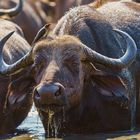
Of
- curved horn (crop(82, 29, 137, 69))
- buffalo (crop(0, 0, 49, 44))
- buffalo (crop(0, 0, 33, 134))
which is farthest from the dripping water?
buffalo (crop(0, 0, 49, 44))

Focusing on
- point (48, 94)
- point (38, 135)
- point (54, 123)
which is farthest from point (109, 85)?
point (48, 94)

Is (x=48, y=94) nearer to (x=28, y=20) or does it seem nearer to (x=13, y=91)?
(x=13, y=91)

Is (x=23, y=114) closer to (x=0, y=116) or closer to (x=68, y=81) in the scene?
(x=0, y=116)

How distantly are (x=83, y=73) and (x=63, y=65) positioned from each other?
48cm

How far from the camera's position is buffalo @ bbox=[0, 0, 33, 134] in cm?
1180

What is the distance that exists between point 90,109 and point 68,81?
912mm

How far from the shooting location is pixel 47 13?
31.6m

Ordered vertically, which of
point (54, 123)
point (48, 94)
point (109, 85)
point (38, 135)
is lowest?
point (38, 135)

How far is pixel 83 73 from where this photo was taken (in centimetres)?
1157

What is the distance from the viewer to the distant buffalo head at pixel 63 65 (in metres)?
10.8

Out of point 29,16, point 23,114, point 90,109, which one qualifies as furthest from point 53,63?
point 29,16

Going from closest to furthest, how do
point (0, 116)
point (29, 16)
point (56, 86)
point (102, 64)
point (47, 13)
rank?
point (56, 86), point (102, 64), point (0, 116), point (29, 16), point (47, 13)

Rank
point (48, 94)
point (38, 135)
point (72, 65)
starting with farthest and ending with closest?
1. point (38, 135)
2. point (72, 65)
3. point (48, 94)

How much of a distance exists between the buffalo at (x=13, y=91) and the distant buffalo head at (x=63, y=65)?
0.22 metres
